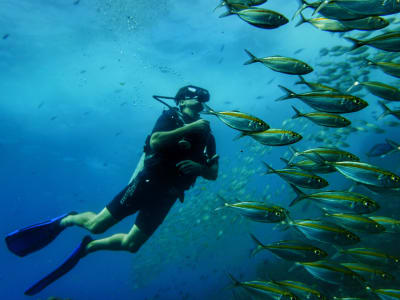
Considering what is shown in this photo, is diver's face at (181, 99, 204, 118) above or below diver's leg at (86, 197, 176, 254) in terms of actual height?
above

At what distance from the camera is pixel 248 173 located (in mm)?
16625

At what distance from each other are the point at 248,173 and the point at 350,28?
14.4 m

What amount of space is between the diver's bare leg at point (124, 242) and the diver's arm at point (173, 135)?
6.21 ft

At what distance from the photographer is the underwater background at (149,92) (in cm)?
1516

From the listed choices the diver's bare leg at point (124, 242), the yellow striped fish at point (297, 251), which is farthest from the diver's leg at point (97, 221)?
the yellow striped fish at point (297, 251)

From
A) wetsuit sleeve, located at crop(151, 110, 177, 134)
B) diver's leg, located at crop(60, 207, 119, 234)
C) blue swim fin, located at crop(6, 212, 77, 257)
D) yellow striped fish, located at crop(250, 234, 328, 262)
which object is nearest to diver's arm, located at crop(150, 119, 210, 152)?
wetsuit sleeve, located at crop(151, 110, 177, 134)

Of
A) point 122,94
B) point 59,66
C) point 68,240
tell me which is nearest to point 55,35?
point 59,66

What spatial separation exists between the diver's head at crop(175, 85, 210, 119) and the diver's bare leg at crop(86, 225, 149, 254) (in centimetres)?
252

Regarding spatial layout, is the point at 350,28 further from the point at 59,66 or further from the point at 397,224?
the point at 59,66

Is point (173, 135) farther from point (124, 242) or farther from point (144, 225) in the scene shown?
point (124, 242)

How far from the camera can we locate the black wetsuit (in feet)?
13.8

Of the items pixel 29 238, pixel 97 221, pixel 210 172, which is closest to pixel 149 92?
pixel 29 238

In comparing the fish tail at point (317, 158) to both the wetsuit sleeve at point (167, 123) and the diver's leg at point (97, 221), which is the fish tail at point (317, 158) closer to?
the wetsuit sleeve at point (167, 123)

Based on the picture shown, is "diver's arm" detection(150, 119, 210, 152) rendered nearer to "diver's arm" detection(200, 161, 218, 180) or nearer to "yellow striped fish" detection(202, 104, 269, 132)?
"diver's arm" detection(200, 161, 218, 180)
